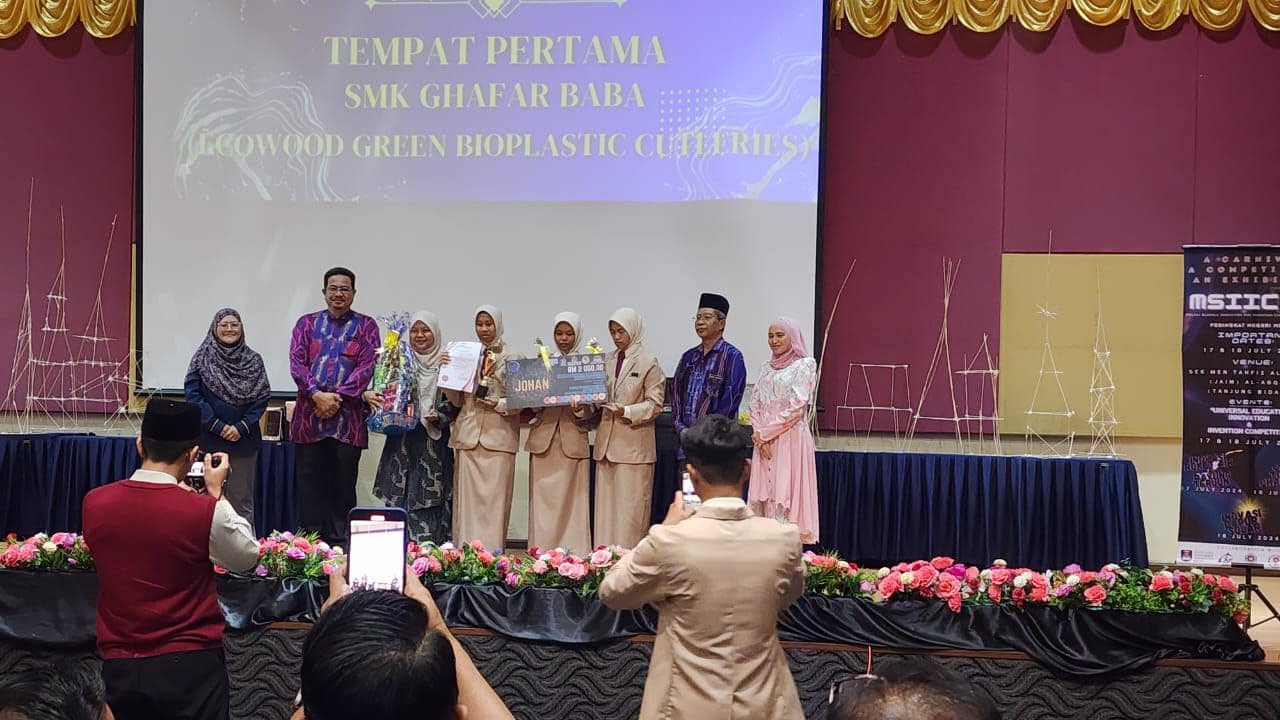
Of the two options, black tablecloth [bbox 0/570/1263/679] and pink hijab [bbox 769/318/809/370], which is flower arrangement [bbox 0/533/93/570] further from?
pink hijab [bbox 769/318/809/370]

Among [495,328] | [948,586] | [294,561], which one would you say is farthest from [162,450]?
[495,328]

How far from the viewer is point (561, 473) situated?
5246mm

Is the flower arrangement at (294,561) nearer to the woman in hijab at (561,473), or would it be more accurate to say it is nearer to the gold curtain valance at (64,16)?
the woman in hijab at (561,473)

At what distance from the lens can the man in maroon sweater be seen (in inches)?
93.0

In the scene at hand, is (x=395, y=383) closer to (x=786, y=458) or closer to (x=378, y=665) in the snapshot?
(x=786, y=458)

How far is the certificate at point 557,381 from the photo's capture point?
4988 mm

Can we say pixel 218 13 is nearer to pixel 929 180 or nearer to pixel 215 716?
pixel 929 180

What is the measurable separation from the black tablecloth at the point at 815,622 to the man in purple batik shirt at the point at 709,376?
190 cm

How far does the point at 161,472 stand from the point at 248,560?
0.89 feet

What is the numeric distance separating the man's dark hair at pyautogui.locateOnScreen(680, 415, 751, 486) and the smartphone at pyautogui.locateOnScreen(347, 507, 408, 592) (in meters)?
0.62

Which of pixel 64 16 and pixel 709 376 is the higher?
pixel 64 16

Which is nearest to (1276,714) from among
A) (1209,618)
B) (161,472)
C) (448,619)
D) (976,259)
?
(1209,618)

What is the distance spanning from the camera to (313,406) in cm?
511

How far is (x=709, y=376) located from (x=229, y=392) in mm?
2199
